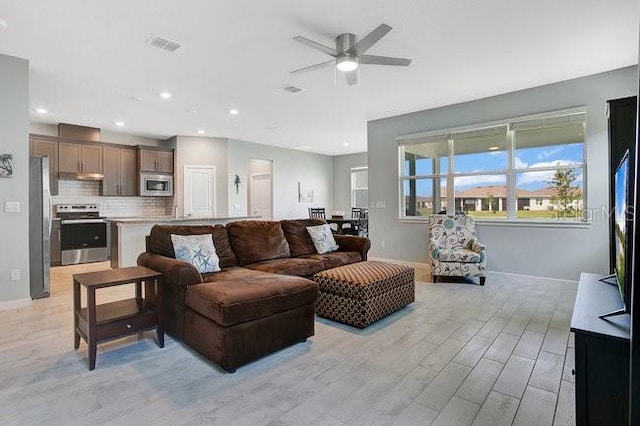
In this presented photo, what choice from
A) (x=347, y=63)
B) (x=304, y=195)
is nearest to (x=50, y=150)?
(x=304, y=195)

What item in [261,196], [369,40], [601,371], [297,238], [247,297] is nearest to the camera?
[601,371]

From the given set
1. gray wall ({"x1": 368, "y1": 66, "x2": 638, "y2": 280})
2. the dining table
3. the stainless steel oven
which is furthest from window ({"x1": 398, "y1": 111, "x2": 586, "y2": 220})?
the stainless steel oven

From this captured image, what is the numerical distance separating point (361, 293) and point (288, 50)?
8.46ft

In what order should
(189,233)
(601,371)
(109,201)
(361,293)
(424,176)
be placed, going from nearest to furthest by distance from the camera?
(601,371) < (361,293) < (189,233) < (424,176) < (109,201)

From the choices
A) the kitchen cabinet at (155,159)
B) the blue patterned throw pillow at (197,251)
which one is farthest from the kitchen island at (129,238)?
the blue patterned throw pillow at (197,251)

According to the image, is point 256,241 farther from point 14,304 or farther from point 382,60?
point 14,304

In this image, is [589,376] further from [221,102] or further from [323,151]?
[323,151]

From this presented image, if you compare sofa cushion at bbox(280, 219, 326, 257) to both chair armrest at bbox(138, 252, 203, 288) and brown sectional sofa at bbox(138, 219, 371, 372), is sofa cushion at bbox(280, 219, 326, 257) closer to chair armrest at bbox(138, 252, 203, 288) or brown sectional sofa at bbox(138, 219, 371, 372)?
brown sectional sofa at bbox(138, 219, 371, 372)

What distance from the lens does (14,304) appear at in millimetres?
3646

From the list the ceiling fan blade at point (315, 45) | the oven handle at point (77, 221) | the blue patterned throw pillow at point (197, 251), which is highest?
the ceiling fan blade at point (315, 45)

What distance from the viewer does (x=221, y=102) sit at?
530 centimetres

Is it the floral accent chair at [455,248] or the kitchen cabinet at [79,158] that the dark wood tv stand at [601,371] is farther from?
Result: the kitchen cabinet at [79,158]

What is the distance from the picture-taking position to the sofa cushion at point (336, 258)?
12.8 feet

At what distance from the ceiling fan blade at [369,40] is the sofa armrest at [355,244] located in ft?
7.42
